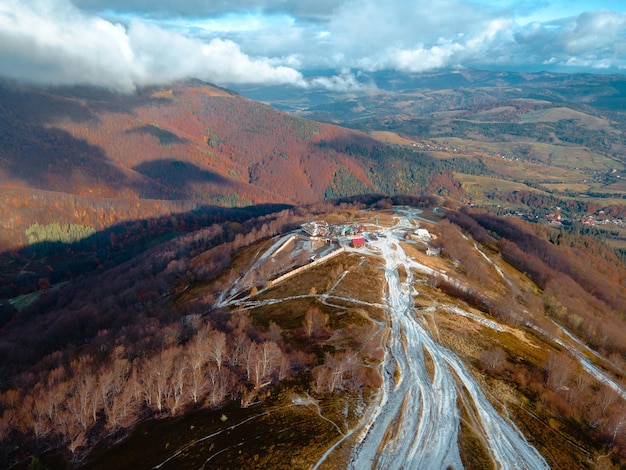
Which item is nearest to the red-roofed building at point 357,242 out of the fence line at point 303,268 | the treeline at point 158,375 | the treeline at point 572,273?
the fence line at point 303,268

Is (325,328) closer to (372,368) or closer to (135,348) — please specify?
(372,368)

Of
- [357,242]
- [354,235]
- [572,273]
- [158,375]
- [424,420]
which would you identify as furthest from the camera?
[572,273]

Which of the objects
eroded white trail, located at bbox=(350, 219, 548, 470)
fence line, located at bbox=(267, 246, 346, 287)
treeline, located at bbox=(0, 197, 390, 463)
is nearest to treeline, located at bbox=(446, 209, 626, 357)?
eroded white trail, located at bbox=(350, 219, 548, 470)

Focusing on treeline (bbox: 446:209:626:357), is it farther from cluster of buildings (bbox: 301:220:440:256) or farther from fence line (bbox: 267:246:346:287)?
fence line (bbox: 267:246:346:287)

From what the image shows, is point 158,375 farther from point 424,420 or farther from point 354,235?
point 354,235

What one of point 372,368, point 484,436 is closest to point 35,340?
point 372,368

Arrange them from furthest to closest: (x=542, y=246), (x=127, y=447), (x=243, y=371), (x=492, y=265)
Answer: (x=542, y=246) → (x=492, y=265) → (x=243, y=371) → (x=127, y=447)

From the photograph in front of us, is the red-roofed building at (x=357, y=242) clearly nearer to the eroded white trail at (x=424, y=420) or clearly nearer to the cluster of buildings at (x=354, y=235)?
the cluster of buildings at (x=354, y=235)

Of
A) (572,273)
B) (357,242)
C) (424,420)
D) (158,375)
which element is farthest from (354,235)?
(572,273)

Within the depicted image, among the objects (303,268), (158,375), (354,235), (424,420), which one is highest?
(158,375)
